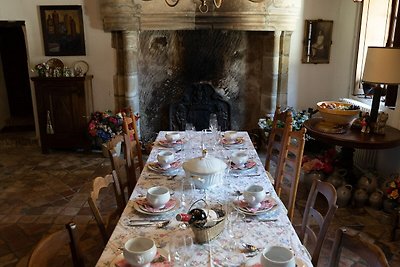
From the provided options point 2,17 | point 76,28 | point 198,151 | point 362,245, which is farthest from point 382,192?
point 2,17

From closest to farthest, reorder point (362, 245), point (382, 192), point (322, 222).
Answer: point (362, 245), point (322, 222), point (382, 192)

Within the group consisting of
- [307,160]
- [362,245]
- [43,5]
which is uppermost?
[43,5]

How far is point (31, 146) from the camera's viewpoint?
5273 mm

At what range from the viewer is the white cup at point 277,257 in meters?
1.28

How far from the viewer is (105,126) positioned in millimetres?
4645

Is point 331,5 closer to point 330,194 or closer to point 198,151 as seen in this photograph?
point 198,151

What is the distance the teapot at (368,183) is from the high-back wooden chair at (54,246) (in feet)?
9.29

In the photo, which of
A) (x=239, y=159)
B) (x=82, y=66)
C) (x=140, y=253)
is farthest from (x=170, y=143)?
(x=82, y=66)

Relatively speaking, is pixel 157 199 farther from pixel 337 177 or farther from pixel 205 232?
pixel 337 177

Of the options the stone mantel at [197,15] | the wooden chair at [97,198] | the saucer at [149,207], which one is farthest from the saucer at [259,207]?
the stone mantel at [197,15]

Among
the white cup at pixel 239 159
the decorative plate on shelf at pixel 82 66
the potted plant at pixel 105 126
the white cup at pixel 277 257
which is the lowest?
the potted plant at pixel 105 126

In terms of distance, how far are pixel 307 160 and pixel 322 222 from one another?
232 centimetres

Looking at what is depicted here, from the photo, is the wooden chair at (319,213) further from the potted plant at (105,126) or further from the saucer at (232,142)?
the potted plant at (105,126)

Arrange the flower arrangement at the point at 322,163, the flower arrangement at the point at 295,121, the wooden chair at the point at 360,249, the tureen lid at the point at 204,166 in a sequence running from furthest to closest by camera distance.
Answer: the flower arrangement at the point at 295,121, the flower arrangement at the point at 322,163, the tureen lid at the point at 204,166, the wooden chair at the point at 360,249
